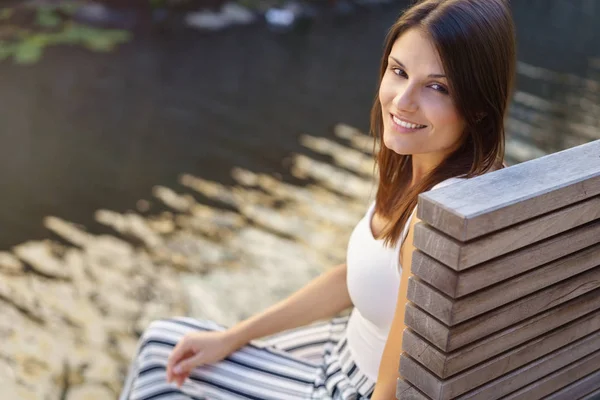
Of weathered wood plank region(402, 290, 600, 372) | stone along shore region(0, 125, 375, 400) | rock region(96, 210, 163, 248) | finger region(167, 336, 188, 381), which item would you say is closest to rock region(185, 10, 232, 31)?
stone along shore region(0, 125, 375, 400)

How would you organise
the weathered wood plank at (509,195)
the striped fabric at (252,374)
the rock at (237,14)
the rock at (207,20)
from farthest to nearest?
the rock at (237,14)
the rock at (207,20)
the striped fabric at (252,374)
the weathered wood plank at (509,195)

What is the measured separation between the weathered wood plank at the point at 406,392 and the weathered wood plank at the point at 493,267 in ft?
0.67

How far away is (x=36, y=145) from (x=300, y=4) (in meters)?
4.76

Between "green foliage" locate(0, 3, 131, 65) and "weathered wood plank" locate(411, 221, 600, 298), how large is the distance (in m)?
6.07

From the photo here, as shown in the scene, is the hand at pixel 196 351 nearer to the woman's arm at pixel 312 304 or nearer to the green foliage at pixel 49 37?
the woman's arm at pixel 312 304

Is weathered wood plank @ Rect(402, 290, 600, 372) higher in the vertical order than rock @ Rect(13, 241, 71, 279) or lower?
lower

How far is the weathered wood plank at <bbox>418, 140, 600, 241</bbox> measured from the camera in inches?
41.3

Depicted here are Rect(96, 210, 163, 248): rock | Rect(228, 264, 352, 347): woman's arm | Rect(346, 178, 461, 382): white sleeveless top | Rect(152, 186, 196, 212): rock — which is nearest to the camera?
Rect(346, 178, 461, 382): white sleeveless top

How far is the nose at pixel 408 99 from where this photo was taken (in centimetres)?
144

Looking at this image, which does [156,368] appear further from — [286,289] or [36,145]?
[36,145]

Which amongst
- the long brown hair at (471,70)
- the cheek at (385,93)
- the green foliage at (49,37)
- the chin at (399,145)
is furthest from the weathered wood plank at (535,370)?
the green foliage at (49,37)

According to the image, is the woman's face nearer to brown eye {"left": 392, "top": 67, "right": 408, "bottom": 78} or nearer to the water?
brown eye {"left": 392, "top": 67, "right": 408, "bottom": 78}

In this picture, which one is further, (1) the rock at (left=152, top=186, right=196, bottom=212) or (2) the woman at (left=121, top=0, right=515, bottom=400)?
(1) the rock at (left=152, top=186, right=196, bottom=212)

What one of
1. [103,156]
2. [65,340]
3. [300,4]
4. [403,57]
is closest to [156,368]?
[403,57]
